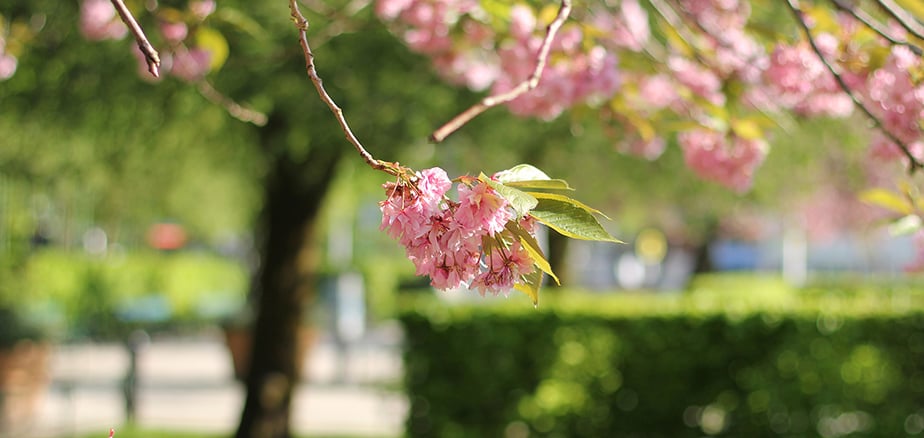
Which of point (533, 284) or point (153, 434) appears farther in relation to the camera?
point (153, 434)

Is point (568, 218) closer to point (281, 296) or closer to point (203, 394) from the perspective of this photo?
point (281, 296)

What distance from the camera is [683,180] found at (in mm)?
7391

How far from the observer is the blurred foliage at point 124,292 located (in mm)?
19125

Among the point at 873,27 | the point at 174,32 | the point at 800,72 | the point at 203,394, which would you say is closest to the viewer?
the point at 873,27

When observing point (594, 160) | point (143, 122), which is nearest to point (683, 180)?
point (594, 160)

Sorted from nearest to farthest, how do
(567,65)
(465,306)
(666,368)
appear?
(567,65) → (666,368) → (465,306)

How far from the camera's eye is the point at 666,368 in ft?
20.4

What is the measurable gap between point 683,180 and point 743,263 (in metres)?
34.2

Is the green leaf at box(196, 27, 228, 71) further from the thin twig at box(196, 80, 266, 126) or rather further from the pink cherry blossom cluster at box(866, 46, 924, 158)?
the pink cherry blossom cluster at box(866, 46, 924, 158)

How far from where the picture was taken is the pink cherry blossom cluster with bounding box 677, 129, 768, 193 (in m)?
3.56

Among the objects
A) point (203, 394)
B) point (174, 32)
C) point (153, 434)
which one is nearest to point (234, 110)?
point (174, 32)

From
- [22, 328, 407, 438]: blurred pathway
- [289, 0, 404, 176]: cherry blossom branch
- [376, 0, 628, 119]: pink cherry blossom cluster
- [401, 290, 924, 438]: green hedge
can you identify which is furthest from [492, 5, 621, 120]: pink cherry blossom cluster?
[22, 328, 407, 438]: blurred pathway

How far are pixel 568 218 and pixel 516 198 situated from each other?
4.4 inches

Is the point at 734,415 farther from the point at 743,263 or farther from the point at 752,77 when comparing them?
the point at 743,263
